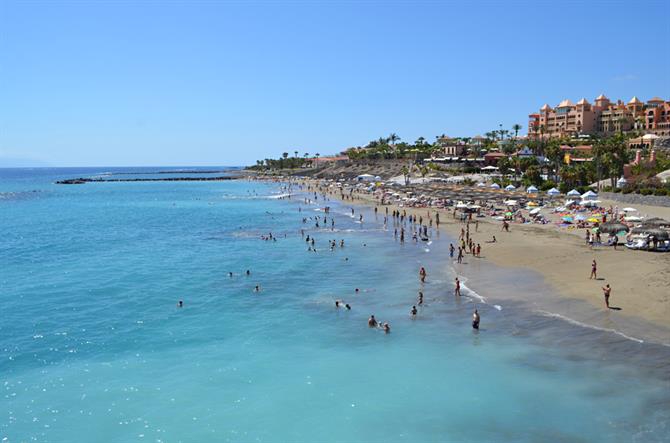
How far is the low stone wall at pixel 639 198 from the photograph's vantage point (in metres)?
44.6

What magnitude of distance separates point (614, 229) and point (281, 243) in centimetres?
2387

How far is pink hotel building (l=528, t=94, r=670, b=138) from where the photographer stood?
310 feet

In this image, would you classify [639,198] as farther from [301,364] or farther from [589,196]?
[301,364]

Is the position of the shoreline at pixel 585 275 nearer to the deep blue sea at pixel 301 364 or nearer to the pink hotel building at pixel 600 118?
the deep blue sea at pixel 301 364

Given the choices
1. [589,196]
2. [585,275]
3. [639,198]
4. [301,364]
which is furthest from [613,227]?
[301,364]

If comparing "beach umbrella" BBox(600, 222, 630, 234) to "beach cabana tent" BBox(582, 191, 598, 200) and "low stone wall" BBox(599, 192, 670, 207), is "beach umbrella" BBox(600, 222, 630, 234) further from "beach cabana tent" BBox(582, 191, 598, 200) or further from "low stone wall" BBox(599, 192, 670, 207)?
"beach cabana tent" BBox(582, 191, 598, 200)

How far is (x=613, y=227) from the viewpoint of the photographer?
33.7 meters

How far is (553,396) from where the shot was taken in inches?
570

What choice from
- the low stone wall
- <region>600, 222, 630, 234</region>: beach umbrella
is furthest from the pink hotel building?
<region>600, 222, 630, 234</region>: beach umbrella

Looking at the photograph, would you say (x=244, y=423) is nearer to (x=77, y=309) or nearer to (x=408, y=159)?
(x=77, y=309)

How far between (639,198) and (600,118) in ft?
235

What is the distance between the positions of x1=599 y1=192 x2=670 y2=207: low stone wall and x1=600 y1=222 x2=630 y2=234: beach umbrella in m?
13.5

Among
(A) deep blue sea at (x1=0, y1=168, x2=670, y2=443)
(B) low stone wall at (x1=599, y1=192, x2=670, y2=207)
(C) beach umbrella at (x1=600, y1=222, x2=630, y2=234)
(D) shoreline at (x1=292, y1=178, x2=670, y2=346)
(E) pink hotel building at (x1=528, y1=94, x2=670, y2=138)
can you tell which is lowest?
(A) deep blue sea at (x1=0, y1=168, x2=670, y2=443)

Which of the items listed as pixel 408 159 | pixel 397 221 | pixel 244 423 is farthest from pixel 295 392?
pixel 408 159
